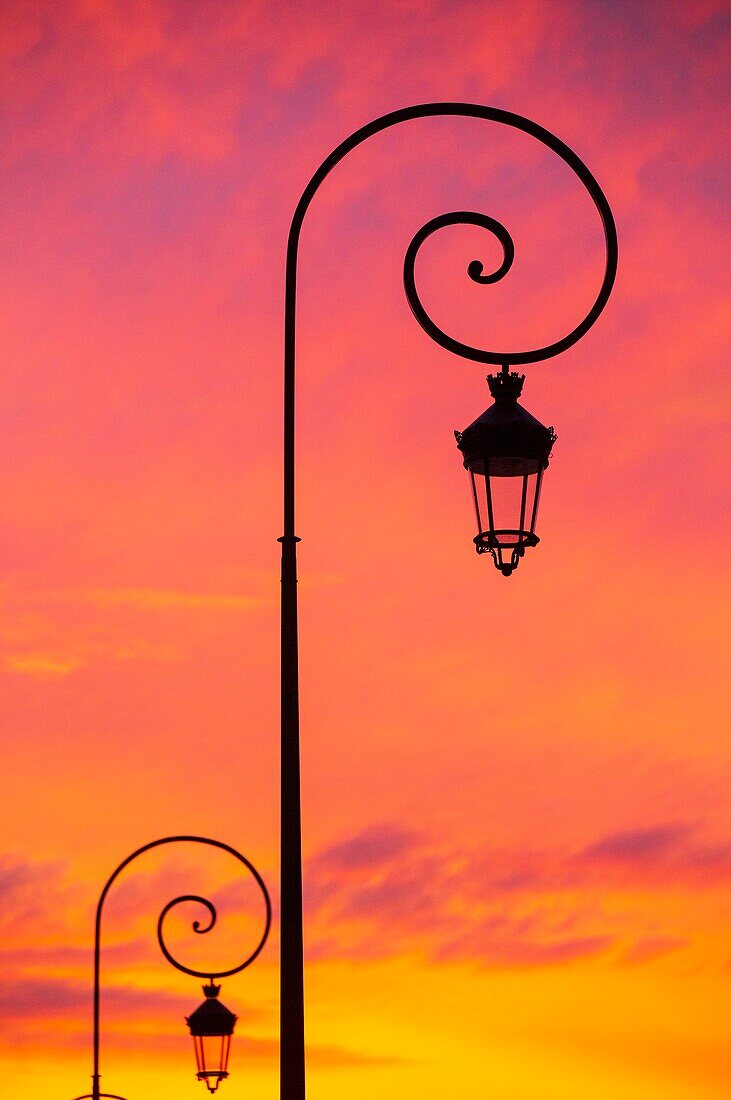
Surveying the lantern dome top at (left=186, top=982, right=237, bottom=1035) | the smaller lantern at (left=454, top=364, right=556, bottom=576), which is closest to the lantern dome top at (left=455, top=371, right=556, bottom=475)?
the smaller lantern at (left=454, top=364, right=556, bottom=576)

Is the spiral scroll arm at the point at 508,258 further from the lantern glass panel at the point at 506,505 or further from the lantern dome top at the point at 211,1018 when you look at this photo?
the lantern dome top at the point at 211,1018

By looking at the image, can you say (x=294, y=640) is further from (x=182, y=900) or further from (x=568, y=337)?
(x=182, y=900)

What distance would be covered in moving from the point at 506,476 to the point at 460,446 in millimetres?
441

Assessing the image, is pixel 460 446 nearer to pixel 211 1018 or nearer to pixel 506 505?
pixel 506 505

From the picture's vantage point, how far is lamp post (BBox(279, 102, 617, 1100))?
9.98 metres

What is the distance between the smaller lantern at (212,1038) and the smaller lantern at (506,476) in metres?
10.2

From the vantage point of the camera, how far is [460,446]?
11695mm

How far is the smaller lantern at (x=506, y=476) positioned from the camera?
11258mm

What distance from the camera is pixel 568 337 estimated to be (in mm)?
11625

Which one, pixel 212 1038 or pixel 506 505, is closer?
pixel 506 505

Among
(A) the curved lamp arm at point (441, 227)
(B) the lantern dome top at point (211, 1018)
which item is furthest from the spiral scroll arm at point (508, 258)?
(B) the lantern dome top at point (211, 1018)

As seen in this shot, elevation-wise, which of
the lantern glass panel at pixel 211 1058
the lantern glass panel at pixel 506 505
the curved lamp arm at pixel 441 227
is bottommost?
the lantern glass panel at pixel 211 1058

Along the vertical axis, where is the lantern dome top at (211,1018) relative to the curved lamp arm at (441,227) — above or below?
below

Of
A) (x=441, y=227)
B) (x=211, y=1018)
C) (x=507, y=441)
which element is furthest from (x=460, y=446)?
(x=211, y=1018)
